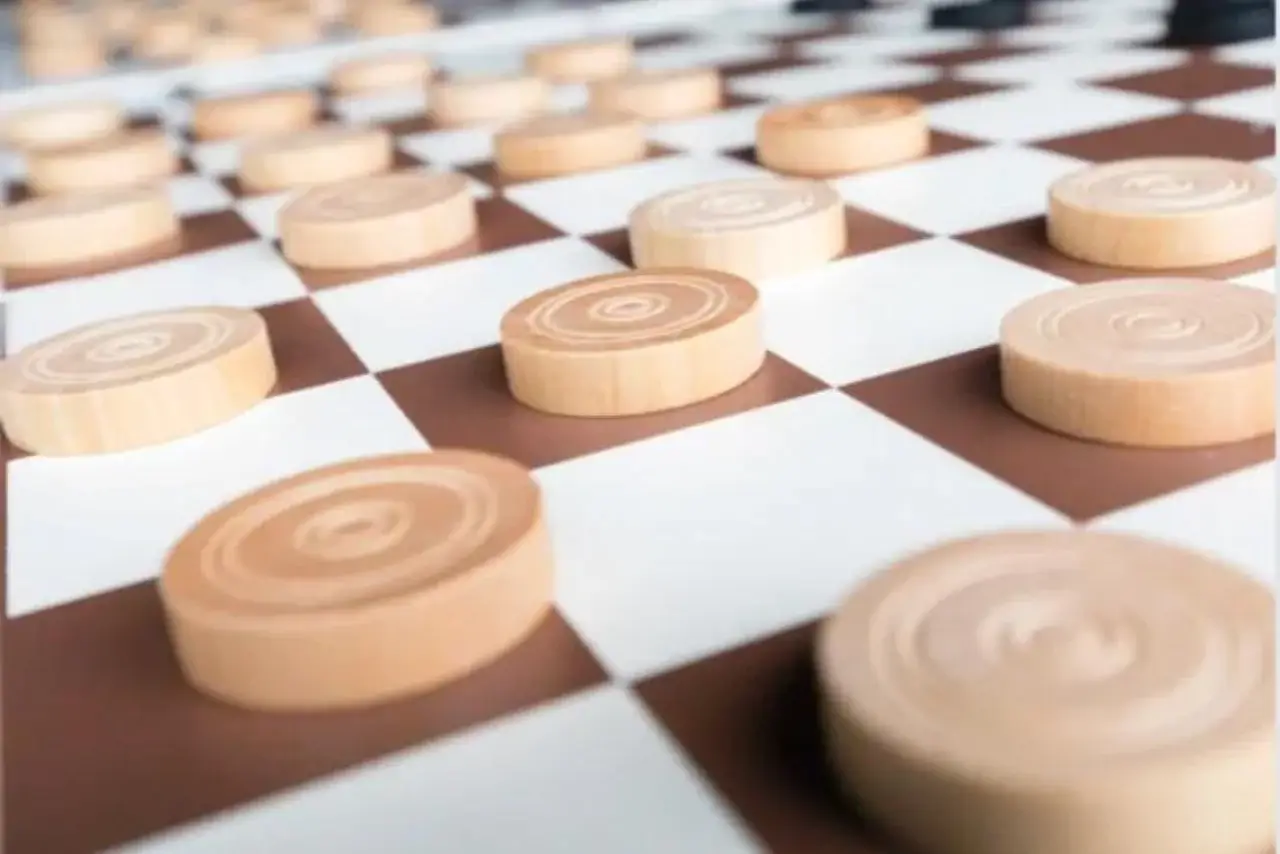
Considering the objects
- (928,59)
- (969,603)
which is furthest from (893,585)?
(928,59)

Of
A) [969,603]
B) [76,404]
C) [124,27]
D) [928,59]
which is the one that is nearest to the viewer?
[969,603]

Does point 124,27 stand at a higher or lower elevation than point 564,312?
higher

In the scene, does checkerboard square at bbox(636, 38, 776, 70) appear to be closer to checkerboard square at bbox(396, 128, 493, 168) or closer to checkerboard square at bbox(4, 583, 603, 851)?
checkerboard square at bbox(396, 128, 493, 168)

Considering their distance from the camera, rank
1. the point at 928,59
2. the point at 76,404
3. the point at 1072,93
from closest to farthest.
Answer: the point at 76,404 < the point at 1072,93 < the point at 928,59

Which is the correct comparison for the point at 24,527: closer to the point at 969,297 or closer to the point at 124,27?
the point at 969,297

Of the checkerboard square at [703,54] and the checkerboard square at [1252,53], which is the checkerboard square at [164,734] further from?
the checkerboard square at [703,54]

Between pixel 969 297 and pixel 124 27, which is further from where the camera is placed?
pixel 124 27

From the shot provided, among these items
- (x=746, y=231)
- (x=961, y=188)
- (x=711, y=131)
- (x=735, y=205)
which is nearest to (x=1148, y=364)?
(x=746, y=231)

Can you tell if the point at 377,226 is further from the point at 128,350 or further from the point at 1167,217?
the point at 1167,217
